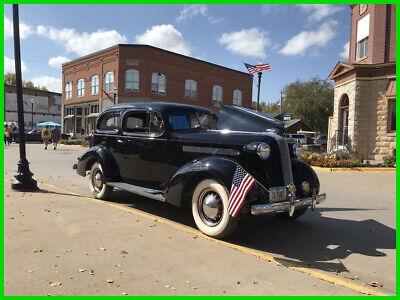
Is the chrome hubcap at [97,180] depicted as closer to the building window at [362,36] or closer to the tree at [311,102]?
the building window at [362,36]

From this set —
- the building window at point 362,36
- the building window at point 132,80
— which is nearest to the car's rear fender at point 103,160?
the building window at point 362,36

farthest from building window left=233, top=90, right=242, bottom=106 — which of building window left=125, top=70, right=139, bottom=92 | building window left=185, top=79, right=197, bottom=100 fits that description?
A: building window left=125, top=70, right=139, bottom=92

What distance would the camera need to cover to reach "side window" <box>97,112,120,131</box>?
6.81 meters

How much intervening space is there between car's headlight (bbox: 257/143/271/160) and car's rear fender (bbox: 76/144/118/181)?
3.31 meters

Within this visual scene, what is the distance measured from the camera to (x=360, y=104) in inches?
701

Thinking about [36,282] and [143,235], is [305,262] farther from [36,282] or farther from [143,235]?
[36,282]

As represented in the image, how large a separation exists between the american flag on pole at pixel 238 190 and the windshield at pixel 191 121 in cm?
181

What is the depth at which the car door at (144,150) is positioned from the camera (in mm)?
5742

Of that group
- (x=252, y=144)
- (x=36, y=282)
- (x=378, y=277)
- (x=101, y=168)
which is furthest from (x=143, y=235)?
(x=378, y=277)

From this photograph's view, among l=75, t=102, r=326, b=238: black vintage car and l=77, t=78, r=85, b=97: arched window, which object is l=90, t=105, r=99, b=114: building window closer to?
l=77, t=78, r=85, b=97: arched window

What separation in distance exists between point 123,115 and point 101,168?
117cm

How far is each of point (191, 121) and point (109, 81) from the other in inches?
1217

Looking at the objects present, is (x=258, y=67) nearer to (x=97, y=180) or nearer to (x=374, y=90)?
(x=374, y=90)

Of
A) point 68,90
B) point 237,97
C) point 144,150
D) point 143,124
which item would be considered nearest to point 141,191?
point 144,150
